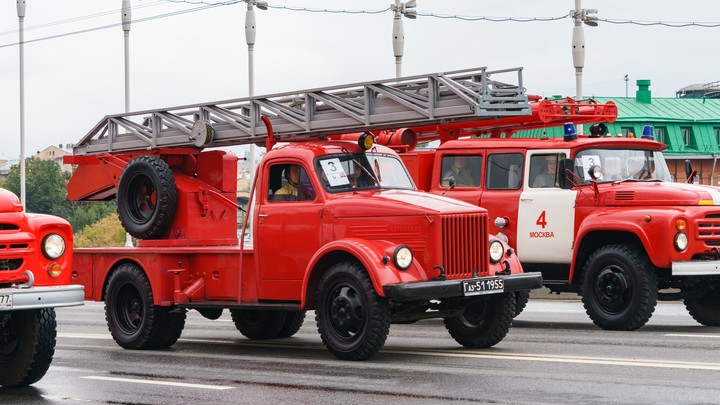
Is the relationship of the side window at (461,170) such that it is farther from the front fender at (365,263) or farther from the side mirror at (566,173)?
the front fender at (365,263)

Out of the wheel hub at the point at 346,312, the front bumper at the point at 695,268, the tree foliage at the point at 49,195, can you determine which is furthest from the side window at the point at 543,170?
the tree foliage at the point at 49,195

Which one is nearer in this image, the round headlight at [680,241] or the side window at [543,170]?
the round headlight at [680,241]

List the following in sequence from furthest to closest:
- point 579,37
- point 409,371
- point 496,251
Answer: point 579,37
point 496,251
point 409,371

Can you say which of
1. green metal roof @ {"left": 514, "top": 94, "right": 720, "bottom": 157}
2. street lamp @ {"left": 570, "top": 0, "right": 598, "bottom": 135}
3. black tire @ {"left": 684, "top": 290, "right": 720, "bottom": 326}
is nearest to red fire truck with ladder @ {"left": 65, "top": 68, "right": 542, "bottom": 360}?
black tire @ {"left": 684, "top": 290, "right": 720, "bottom": 326}

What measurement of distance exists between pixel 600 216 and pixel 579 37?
16679 mm

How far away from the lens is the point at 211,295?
51.8ft

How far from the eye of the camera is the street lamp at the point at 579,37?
3256 centimetres

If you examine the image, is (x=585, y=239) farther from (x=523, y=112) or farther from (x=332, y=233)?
(x=332, y=233)

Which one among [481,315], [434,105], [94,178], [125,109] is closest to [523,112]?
[434,105]

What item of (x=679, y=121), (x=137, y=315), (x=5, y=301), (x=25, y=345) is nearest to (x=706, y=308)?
(x=137, y=315)

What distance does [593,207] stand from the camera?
17.5m

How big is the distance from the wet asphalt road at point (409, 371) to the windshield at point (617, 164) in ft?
6.55

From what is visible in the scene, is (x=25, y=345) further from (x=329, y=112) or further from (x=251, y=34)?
(x=251, y=34)

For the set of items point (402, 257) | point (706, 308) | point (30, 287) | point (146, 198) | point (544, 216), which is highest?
point (146, 198)
